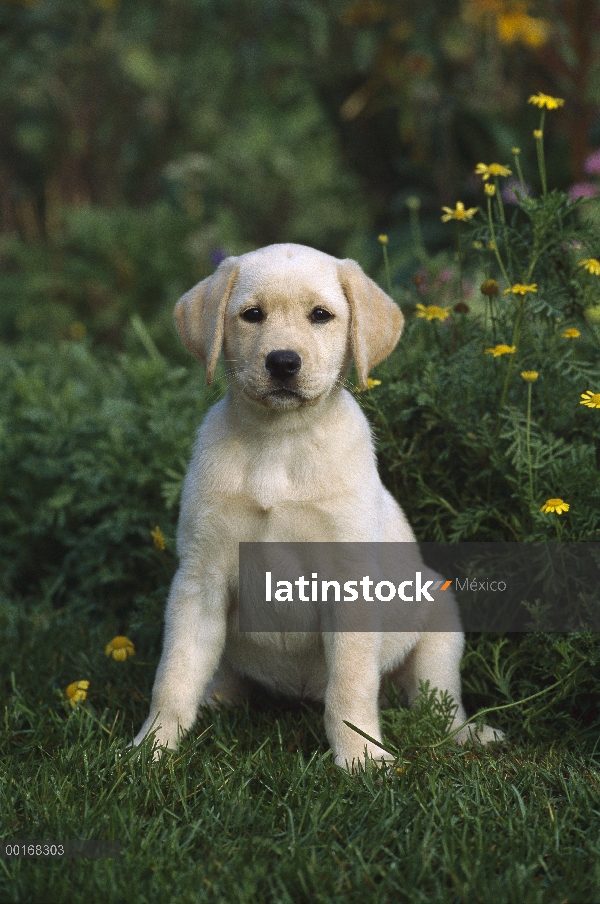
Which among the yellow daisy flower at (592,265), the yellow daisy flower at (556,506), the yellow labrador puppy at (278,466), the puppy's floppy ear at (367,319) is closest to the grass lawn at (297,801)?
the yellow labrador puppy at (278,466)

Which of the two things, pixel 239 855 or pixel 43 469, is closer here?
pixel 239 855

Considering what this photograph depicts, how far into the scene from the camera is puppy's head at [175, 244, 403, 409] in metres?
2.68

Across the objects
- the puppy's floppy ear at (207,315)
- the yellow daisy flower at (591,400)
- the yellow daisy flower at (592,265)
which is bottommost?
the yellow daisy flower at (591,400)

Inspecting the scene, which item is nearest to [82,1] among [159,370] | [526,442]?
[159,370]

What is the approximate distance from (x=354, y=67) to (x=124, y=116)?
2.07 m

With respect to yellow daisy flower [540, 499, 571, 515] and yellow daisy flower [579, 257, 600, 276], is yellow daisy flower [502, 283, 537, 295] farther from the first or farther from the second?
yellow daisy flower [540, 499, 571, 515]

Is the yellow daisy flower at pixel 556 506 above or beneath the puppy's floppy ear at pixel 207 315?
beneath

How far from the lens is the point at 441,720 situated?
9.61ft

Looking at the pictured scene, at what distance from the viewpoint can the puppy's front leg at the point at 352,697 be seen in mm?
2734

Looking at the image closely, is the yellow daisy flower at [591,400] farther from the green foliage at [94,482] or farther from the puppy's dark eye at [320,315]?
the green foliage at [94,482]

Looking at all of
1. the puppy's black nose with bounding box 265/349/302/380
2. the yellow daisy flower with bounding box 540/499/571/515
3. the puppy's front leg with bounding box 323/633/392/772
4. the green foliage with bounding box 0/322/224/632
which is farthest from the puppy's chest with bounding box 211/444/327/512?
the green foliage with bounding box 0/322/224/632

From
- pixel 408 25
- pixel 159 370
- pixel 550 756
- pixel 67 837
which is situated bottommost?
pixel 550 756

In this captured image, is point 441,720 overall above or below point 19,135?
below

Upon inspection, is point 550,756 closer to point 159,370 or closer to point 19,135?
point 159,370
